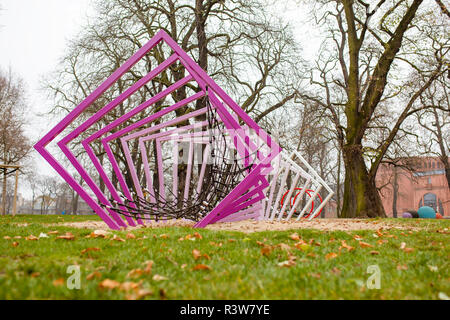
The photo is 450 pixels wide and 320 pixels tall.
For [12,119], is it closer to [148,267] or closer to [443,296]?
[148,267]

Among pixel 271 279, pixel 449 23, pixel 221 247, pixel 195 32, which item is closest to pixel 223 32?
pixel 195 32

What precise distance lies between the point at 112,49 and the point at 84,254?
1562 centimetres

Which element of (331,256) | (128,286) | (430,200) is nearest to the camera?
(128,286)

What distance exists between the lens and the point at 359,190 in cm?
1314

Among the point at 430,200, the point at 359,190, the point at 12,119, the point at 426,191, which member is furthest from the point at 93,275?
the point at 430,200

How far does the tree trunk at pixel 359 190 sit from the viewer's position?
1291 cm

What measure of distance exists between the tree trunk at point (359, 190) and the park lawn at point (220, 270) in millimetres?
8951

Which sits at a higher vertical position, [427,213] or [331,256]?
[331,256]

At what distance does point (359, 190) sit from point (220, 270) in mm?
11616

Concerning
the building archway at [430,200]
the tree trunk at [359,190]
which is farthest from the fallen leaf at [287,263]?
the building archway at [430,200]

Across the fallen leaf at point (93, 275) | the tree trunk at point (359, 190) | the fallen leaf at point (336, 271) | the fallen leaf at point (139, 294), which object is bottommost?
the fallen leaf at point (336, 271)

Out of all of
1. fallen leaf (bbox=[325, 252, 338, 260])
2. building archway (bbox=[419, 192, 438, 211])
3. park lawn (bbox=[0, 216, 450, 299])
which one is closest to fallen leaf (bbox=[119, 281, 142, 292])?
park lawn (bbox=[0, 216, 450, 299])

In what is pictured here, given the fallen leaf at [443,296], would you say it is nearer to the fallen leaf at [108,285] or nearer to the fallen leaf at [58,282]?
the fallen leaf at [108,285]

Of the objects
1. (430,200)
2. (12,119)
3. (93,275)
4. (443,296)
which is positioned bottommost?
(430,200)
